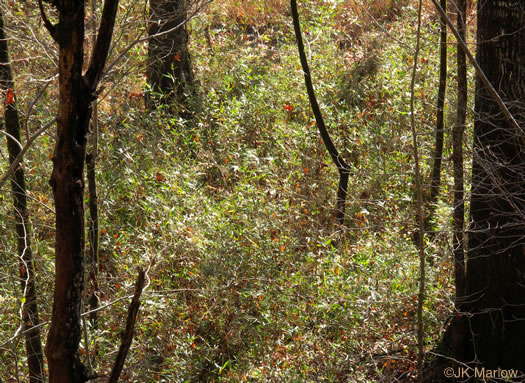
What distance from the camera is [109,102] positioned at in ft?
28.1

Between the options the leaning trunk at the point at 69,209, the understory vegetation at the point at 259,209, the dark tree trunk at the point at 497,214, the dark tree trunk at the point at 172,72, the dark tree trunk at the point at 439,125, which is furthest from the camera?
the dark tree trunk at the point at 172,72

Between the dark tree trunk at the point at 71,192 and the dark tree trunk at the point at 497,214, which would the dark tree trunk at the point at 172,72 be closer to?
the dark tree trunk at the point at 497,214

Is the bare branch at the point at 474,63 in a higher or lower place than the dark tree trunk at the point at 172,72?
lower

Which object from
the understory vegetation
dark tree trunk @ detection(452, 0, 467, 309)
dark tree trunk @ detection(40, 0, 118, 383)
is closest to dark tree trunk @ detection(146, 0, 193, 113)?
the understory vegetation

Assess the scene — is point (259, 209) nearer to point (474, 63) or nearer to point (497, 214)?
point (497, 214)

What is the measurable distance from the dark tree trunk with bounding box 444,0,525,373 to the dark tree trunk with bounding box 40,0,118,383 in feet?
8.61

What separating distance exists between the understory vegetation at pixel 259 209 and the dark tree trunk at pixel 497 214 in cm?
44

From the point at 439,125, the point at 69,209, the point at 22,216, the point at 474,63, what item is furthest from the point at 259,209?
the point at 69,209

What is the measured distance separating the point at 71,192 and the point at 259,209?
4.44 m

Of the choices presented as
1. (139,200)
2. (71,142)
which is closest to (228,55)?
(139,200)

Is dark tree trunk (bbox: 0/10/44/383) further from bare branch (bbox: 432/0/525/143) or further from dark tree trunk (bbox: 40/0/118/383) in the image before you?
bare branch (bbox: 432/0/525/143)

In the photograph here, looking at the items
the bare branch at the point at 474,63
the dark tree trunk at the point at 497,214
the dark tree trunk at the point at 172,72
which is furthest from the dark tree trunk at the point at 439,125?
the dark tree trunk at the point at 172,72

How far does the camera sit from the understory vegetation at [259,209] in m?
5.18

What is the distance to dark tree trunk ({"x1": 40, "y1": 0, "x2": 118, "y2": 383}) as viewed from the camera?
7.18ft
